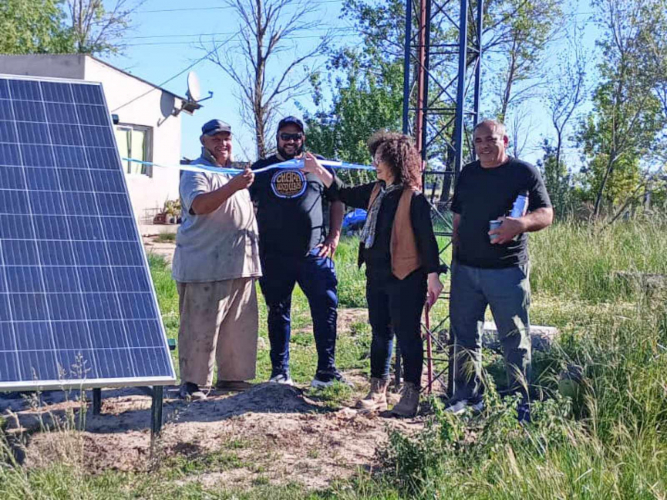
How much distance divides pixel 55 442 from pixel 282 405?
1.84 m

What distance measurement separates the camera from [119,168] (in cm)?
513

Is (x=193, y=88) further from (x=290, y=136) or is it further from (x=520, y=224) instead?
(x=520, y=224)

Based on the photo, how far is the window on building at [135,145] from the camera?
2172cm

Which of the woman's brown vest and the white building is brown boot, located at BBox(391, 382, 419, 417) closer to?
the woman's brown vest

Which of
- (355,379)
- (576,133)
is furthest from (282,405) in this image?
(576,133)

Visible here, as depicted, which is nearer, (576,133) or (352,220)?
(352,220)

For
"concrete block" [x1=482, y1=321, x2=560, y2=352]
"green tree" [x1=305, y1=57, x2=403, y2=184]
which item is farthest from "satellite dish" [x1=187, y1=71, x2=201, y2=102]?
"concrete block" [x1=482, y1=321, x2=560, y2=352]

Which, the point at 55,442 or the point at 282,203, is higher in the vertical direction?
the point at 282,203

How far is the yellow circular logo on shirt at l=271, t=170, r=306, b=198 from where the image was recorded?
6.52 metres

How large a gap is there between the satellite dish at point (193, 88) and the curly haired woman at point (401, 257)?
15080mm

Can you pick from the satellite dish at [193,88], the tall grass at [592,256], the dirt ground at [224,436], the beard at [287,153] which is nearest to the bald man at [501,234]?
the dirt ground at [224,436]

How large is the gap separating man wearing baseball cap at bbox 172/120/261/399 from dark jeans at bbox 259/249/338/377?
19 centimetres

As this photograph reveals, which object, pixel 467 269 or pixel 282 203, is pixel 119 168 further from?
pixel 467 269

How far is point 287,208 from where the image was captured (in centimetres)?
652
